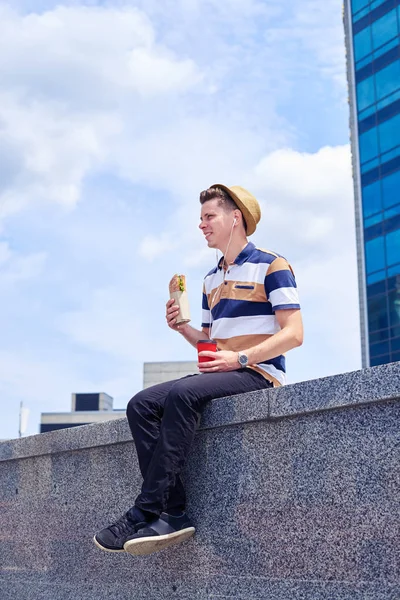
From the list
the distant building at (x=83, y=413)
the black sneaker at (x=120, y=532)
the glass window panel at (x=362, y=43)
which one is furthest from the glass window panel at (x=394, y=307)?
the distant building at (x=83, y=413)

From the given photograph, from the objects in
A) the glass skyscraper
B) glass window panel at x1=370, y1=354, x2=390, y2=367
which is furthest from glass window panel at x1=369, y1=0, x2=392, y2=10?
glass window panel at x1=370, y1=354, x2=390, y2=367

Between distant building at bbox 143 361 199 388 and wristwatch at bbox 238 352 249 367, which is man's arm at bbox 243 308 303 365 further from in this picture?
distant building at bbox 143 361 199 388

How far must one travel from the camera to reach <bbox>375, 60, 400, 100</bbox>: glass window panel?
38156 millimetres

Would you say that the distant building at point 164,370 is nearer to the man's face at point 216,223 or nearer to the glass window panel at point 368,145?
the glass window panel at point 368,145

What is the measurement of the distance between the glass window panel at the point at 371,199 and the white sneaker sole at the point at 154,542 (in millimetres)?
35365

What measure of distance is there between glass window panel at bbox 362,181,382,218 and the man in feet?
114

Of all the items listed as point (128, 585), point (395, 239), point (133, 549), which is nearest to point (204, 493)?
point (133, 549)

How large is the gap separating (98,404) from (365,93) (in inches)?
1997

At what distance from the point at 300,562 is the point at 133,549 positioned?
2.69ft

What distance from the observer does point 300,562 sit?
3615mm

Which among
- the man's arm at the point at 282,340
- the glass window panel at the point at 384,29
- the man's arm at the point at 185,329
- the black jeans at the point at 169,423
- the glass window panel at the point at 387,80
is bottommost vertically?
the black jeans at the point at 169,423

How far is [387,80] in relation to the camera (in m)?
38.9

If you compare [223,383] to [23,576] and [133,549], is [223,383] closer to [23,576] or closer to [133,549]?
[133,549]

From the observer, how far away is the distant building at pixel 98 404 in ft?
229
